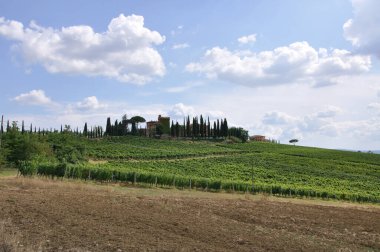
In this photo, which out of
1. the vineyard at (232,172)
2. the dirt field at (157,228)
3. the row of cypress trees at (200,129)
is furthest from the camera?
the row of cypress trees at (200,129)

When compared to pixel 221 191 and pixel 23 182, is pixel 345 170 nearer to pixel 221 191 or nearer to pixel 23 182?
pixel 221 191

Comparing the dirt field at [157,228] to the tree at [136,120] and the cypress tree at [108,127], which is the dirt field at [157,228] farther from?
the tree at [136,120]

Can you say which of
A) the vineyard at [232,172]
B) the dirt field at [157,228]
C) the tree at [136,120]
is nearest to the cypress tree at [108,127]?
the tree at [136,120]

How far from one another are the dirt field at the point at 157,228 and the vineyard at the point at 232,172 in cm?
2463

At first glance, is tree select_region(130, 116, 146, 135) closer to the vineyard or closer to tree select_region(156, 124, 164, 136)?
tree select_region(156, 124, 164, 136)


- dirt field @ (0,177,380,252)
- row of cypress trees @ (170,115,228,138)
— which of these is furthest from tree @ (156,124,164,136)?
dirt field @ (0,177,380,252)

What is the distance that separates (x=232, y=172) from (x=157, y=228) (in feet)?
182

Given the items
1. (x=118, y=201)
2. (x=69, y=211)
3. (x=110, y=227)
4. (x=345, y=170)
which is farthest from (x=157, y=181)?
(x=345, y=170)

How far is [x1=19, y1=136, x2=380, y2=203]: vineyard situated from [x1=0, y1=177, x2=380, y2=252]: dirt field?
2463 centimetres

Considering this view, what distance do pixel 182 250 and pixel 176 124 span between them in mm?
133910

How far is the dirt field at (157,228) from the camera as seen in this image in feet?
39.0

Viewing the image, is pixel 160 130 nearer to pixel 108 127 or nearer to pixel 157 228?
pixel 108 127

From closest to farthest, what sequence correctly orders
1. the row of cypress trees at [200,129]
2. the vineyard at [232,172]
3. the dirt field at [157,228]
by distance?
1. the dirt field at [157,228]
2. the vineyard at [232,172]
3. the row of cypress trees at [200,129]

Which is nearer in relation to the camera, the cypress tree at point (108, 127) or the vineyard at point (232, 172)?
the vineyard at point (232, 172)
